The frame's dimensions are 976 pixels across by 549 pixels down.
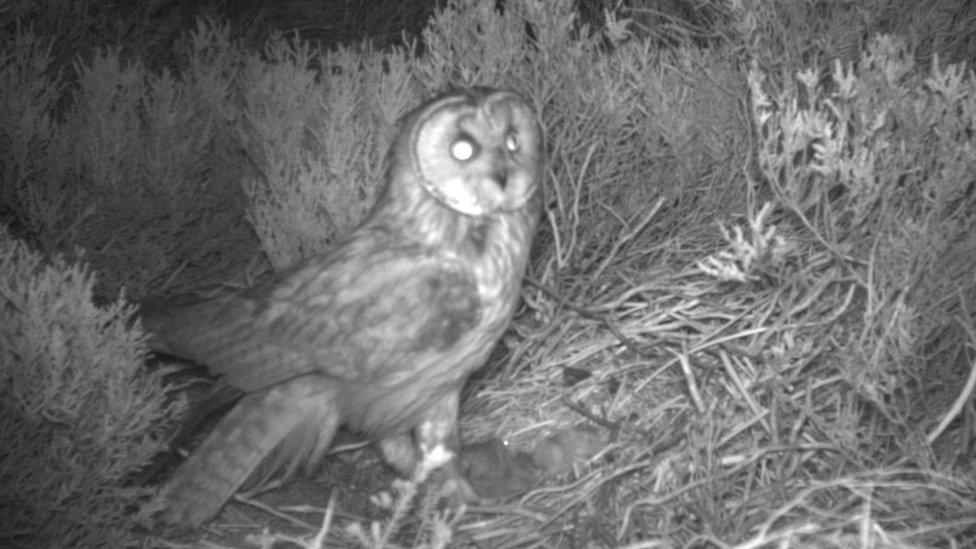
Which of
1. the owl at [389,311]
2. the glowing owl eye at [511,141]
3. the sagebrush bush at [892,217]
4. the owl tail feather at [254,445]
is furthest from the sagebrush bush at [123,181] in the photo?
the sagebrush bush at [892,217]

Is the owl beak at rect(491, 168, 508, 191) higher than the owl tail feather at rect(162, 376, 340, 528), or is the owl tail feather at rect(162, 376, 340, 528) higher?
the owl beak at rect(491, 168, 508, 191)

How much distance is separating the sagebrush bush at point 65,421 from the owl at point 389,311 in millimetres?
193

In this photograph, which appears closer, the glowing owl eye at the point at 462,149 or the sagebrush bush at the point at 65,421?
the sagebrush bush at the point at 65,421

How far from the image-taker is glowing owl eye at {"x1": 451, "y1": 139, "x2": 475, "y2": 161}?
2.92m

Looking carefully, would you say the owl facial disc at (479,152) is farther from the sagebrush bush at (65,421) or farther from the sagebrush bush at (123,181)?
the sagebrush bush at (123,181)

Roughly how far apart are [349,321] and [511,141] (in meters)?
0.62

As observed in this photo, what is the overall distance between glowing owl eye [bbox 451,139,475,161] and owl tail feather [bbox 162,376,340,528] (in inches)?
27.0

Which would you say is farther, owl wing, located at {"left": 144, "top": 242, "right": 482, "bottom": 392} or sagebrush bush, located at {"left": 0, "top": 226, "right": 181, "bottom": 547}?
owl wing, located at {"left": 144, "top": 242, "right": 482, "bottom": 392}

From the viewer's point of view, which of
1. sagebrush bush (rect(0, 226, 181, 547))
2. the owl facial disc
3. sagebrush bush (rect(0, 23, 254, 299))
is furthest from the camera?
sagebrush bush (rect(0, 23, 254, 299))

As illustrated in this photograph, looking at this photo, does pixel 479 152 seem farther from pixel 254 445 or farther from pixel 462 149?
pixel 254 445

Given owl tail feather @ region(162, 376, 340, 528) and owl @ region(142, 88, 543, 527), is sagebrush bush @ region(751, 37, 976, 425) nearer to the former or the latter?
owl @ region(142, 88, 543, 527)

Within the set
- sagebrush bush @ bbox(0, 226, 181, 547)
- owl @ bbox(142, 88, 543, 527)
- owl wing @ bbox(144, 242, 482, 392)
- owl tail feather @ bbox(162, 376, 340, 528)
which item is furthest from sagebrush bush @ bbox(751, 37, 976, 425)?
sagebrush bush @ bbox(0, 226, 181, 547)

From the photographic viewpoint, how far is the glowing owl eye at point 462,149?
2924 mm

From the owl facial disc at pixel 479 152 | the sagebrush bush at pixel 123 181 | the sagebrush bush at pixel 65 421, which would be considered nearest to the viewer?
the sagebrush bush at pixel 65 421
